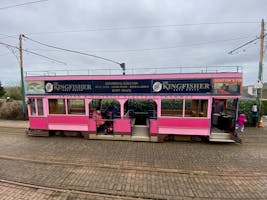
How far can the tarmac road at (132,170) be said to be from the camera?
13.3ft

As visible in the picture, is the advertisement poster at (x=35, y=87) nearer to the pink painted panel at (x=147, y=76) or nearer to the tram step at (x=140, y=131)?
the pink painted panel at (x=147, y=76)

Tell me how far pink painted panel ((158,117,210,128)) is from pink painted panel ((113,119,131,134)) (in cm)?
193

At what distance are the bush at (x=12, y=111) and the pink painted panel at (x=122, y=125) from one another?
39.7ft

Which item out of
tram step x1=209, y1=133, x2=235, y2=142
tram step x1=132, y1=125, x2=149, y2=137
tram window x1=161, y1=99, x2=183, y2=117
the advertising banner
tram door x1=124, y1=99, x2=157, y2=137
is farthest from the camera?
tram door x1=124, y1=99, x2=157, y2=137

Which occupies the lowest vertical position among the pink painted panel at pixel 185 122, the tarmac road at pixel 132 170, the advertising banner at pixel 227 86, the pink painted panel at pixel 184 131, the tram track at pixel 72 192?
the tram track at pixel 72 192

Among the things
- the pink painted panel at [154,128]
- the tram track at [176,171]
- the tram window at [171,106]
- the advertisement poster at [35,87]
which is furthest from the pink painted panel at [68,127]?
the tram window at [171,106]

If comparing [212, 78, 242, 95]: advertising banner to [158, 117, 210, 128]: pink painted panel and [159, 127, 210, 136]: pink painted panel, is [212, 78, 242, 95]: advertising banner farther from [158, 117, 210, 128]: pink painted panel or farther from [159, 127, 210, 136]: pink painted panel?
[159, 127, 210, 136]: pink painted panel

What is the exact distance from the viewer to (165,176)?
4.80 metres

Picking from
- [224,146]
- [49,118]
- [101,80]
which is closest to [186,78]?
[224,146]

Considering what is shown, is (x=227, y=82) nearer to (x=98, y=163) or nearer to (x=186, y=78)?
(x=186, y=78)

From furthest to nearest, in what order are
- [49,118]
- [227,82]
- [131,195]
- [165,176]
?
[49,118] → [227,82] → [165,176] → [131,195]

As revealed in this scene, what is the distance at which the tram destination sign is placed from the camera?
7.36 m

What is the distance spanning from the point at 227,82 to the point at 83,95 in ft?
27.1

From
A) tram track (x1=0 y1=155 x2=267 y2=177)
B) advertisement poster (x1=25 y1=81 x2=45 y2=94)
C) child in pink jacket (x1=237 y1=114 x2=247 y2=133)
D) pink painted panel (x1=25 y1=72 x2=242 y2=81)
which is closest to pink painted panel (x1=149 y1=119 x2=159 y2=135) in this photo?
pink painted panel (x1=25 y1=72 x2=242 y2=81)
